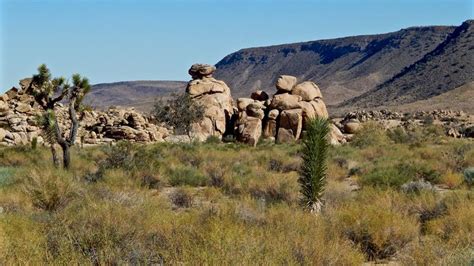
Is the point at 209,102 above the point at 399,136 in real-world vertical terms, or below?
above

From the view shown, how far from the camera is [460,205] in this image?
10.2m

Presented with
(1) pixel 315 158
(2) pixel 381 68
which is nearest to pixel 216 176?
(1) pixel 315 158

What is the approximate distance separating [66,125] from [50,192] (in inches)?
1397

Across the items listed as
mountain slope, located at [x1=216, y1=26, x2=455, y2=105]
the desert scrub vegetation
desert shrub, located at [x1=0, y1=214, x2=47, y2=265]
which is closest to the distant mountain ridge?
mountain slope, located at [x1=216, y1=26, x2=455, y2=105]

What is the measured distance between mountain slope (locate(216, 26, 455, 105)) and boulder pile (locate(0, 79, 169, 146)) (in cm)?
8684

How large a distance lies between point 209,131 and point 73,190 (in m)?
33.9

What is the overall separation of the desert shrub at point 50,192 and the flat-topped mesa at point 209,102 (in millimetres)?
31571

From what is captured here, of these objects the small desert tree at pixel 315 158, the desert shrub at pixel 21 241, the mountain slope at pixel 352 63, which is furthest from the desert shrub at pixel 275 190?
the mountain slope at pixel 352 63

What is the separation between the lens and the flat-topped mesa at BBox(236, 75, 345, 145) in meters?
42.2

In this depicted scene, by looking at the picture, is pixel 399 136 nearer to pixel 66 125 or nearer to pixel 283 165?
pixel 283 165

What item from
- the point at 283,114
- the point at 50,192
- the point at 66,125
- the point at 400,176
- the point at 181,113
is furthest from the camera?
the point at 66,125

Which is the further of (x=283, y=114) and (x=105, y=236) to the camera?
(x=283, y=114)

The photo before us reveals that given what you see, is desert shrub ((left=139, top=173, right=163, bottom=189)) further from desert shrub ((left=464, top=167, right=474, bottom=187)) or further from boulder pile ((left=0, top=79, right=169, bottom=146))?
boulder pile ((left=0, top=79, right=169, bottom=146))

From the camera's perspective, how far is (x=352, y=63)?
175m
